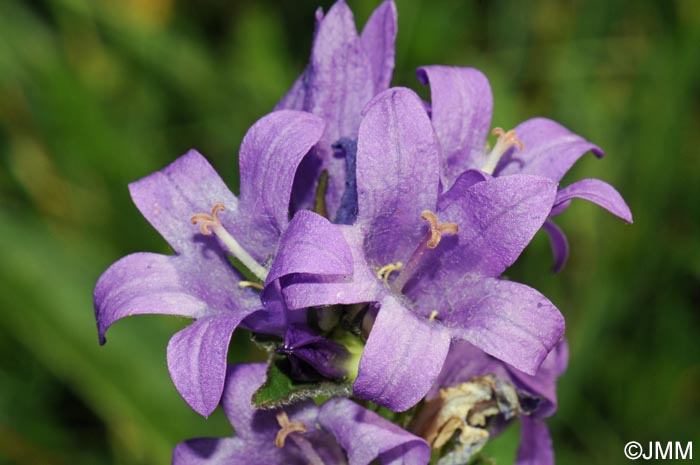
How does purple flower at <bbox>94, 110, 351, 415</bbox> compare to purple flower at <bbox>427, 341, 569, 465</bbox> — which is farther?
purple flower at <bbox>427, 341, 569, 465</bbox>

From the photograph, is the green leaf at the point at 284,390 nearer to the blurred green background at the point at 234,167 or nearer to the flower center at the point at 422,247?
the flower center at the point at 422,247

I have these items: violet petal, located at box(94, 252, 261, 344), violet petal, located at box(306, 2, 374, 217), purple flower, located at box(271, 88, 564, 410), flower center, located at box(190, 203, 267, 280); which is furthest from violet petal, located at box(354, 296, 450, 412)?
violet petal, located at box(306, 2, 374, 217)

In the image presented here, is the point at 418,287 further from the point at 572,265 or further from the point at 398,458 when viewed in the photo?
the point at 572,265

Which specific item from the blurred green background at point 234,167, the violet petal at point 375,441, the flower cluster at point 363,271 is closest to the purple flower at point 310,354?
the flower cluster at point 363,271

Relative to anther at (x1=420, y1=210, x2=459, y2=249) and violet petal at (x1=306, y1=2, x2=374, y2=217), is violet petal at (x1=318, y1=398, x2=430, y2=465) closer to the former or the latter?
anther at (x1=420, y1=210, x2=459, y2=249)

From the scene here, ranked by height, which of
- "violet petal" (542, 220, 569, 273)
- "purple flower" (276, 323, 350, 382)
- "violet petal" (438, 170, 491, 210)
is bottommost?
"purple flower" (276, 323, 350, 382)

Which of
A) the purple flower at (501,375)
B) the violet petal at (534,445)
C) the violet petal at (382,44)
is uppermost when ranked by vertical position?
the violet petal at (382,44)
